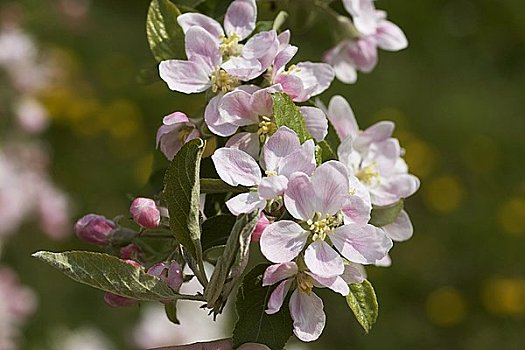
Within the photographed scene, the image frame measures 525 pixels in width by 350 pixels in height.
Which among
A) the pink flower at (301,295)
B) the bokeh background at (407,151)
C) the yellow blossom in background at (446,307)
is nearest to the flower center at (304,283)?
the pink flower at (301,295)

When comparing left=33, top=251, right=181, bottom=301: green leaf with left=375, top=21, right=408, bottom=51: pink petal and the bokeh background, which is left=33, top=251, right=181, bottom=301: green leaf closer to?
left=375, top=21, right=408, bottom=51: pink petal

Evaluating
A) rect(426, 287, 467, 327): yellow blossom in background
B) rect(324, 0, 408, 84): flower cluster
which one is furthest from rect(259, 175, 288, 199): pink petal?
rect(426, 287, 467, 327): yellow blossom in background

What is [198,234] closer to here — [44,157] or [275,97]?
[275,97]

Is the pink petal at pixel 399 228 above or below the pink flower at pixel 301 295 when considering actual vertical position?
below

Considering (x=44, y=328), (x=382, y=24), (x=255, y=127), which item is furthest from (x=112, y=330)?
(x=255, y=127)

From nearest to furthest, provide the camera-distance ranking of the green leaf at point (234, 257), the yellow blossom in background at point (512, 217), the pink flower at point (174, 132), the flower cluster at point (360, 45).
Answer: the green leaf at point (234, 257) → the pink flower at point (174, 132) → the flower cluster at point (360, 45) → the yellow blossom in background at point (512, 217)

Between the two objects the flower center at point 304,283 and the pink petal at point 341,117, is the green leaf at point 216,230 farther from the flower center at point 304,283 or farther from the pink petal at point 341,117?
the pink petal at point 341,117

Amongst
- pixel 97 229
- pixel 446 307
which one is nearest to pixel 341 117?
pixel 97 229

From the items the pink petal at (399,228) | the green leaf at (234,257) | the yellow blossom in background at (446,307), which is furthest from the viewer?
the yellow blossom in background at (446,307)
